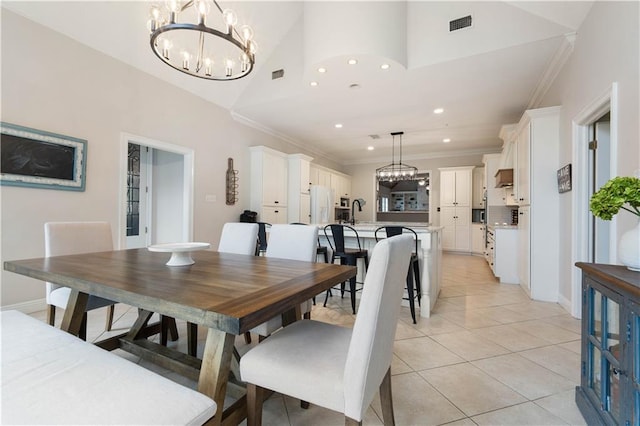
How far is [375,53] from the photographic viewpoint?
10.1ft

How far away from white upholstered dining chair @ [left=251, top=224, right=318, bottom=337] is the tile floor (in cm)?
74

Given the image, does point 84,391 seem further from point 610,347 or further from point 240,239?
point 610,347

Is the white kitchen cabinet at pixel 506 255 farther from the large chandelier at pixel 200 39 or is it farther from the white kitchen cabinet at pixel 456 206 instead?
the large chandelier at pixel 200 39

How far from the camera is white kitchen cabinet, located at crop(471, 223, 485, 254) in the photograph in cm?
727

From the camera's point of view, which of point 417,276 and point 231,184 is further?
point 231,184

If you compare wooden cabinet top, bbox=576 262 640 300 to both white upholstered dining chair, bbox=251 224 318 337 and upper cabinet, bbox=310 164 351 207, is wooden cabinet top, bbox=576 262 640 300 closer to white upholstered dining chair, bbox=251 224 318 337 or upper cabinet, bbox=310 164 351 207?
white upholstered dining chair, bbox=251 224 318 337

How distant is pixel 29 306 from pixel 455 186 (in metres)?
8.20

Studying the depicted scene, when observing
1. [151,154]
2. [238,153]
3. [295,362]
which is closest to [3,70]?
[151,154]

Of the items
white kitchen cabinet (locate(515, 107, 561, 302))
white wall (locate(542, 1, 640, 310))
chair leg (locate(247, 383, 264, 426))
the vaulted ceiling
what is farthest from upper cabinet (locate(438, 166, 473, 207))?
chair leg (locate(247, 383, 264, 426))

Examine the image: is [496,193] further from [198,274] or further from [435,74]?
[198,274]

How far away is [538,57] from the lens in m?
3.20

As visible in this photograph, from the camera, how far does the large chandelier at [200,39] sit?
6.06 ft

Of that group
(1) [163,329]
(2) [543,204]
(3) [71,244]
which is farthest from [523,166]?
(3) [71,244]

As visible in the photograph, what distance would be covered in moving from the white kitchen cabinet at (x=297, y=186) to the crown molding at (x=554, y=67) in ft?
13.1
